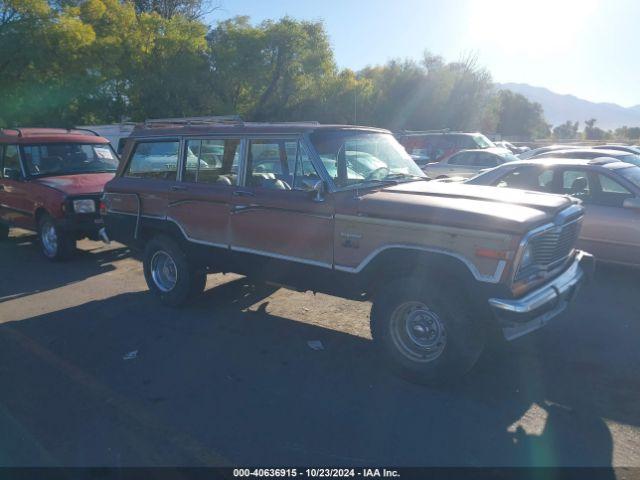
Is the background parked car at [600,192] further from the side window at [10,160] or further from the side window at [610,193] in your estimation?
the side window at [10,160]

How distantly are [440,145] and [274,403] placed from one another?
16572 millimetres

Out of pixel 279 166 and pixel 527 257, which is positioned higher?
pixel 279 166

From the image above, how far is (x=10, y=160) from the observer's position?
9266 millimetres

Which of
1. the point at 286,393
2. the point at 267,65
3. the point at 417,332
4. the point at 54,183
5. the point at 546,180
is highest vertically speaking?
the point at 267,65

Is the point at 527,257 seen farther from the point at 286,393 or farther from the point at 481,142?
the point at 481,142

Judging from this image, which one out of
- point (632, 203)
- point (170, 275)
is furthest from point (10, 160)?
point (632, 203)

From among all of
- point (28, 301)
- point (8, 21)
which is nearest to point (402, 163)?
point (28, 301)

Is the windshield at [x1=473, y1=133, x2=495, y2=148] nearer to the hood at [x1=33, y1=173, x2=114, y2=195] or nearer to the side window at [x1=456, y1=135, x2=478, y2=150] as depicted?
the side window at [x1=456, y1=135, x2=478, y2=150]

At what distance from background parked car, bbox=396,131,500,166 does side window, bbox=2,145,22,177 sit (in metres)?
12.7

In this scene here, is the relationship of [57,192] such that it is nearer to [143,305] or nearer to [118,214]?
[118,214]

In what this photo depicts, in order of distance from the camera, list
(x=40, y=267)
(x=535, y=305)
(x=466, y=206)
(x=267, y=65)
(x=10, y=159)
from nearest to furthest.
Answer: (x=535, y=305), (x=466, y=206), (x=40, y=267), (x=10, y=159), (x=267, y=65)

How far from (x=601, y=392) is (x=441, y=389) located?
1241 millimetres

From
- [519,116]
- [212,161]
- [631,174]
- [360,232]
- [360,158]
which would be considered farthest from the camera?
[519,116]

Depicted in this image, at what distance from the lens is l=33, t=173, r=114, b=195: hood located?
818cm
